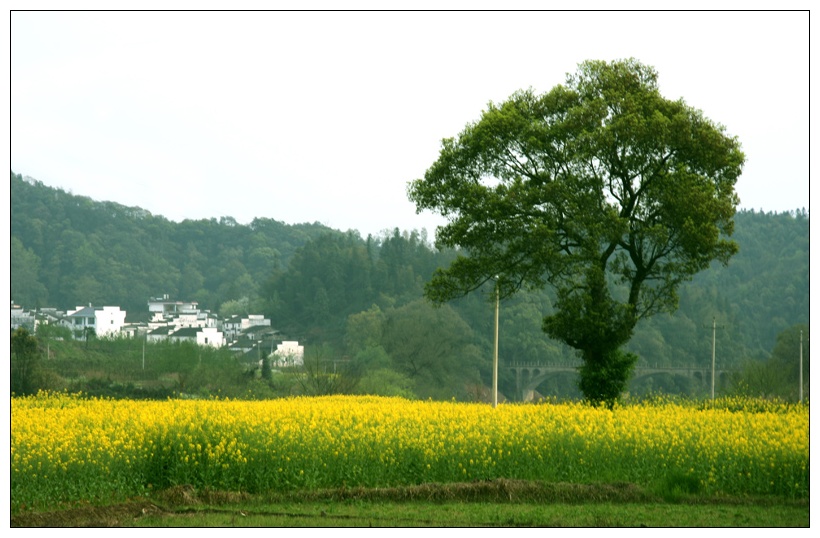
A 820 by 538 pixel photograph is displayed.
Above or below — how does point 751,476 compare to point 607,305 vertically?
below

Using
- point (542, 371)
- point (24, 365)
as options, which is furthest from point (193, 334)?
point (24, 365)

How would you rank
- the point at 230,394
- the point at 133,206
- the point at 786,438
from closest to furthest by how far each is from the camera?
the point at 786,438
the point at 230,394
the point at 133,206

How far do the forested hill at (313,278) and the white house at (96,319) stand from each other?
0.53m

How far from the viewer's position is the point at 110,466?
34.5 ft

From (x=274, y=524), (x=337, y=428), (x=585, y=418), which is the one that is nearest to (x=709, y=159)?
(x=585, y=418)

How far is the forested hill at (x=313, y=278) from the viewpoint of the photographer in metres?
35.0

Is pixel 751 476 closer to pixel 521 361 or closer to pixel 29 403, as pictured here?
pixel 29 403

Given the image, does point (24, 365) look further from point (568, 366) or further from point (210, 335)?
point (568, 366)

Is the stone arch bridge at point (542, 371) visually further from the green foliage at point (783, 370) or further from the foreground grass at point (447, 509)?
the foreground grass at point (447, 509)

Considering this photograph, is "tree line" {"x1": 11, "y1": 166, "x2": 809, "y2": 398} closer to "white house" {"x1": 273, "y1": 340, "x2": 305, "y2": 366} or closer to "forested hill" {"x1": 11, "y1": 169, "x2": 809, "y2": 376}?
"forested hill" {"x1": 11, "y1": 169, "x2": 809, "y2": 376}

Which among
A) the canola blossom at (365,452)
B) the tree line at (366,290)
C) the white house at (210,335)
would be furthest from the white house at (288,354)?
the canola blossom at (365,452)

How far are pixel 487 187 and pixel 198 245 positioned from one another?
121 ft

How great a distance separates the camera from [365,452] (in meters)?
11.2

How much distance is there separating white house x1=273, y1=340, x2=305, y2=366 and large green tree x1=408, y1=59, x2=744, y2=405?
55.8 feet
